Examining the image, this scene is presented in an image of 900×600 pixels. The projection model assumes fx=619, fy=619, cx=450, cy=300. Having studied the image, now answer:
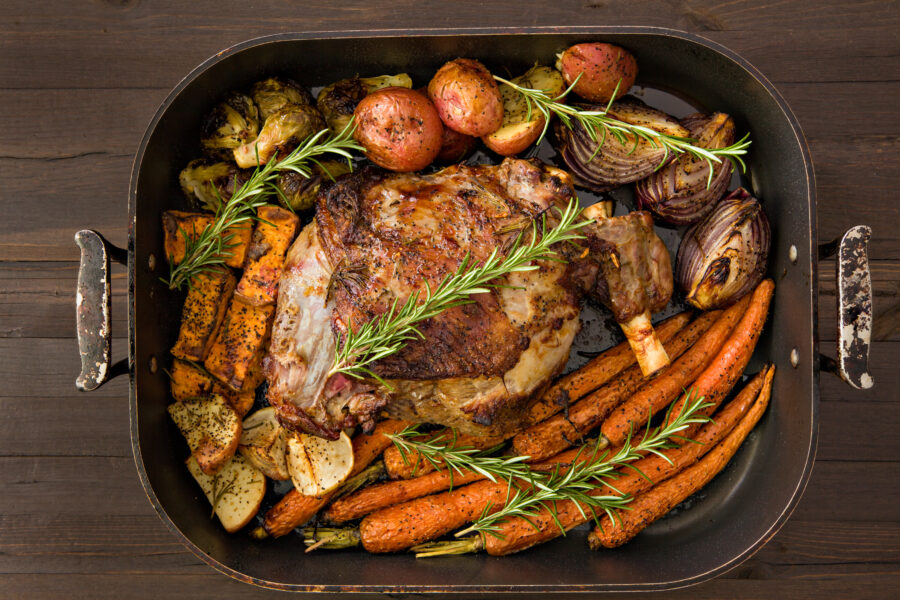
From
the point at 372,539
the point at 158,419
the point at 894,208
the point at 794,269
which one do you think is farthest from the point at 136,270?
the point at 894,208

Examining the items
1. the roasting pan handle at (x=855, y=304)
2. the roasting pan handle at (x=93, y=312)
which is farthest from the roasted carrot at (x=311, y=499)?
the roasting pan handle at (x=855, y=304)

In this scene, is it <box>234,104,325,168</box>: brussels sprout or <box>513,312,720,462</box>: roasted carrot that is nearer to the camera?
<box>234,104,325,168</box>: brussels sprout

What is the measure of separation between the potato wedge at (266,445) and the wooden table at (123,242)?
0.53 m

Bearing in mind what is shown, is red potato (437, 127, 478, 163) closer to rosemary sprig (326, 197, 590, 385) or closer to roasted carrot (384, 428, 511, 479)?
rosemary sprig (326, 197, 590, 385)

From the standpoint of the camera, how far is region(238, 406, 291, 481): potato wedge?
6.73 feet

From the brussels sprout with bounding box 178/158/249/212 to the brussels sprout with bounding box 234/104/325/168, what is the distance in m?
0.11

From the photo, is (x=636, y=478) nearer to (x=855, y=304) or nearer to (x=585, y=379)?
(x=585, y=379)

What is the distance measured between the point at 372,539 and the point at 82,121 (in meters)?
1.83

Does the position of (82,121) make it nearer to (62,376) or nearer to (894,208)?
(62,376)

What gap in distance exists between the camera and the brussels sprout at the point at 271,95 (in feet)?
6.66

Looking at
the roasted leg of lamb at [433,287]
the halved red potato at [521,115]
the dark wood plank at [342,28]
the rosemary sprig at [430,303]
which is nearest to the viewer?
the rosemary sprig at [430,303]

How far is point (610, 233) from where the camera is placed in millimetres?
1887

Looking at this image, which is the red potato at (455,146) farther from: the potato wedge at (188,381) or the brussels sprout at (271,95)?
the potato wedge at (188,381)

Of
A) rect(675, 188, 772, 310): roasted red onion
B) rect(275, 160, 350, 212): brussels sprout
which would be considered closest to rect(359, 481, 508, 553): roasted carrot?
rect(675, 188, 772, 310): roasted red onion
